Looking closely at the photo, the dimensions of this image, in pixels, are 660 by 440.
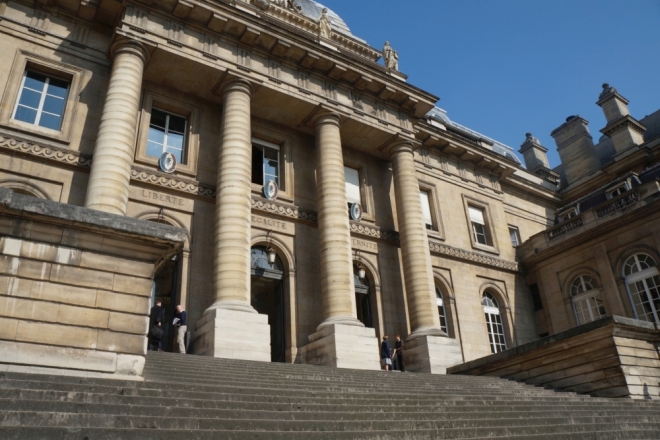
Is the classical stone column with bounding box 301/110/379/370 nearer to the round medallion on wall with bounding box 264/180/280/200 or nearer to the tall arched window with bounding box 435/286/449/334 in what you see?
the round medallion on wall with bounding box 264/180/280/200

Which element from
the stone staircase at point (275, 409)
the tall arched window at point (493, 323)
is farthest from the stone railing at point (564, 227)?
the stone staircase at point (275, 409)

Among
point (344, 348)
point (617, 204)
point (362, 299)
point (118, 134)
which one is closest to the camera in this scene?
point (118, 134)

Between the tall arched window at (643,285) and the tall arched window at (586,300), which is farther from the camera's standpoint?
the tall arched window at (586,300)

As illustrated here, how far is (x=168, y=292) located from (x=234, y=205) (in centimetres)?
365

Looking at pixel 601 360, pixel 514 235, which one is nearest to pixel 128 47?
pixel 601 360

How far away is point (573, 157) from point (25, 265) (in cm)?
3141

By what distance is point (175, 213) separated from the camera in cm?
1592

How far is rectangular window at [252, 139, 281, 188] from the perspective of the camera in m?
18.8

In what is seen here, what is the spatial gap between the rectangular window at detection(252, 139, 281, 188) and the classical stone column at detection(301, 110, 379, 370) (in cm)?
180

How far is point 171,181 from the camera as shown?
1605cm

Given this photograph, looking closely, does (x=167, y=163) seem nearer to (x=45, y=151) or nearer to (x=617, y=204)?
(x=45, y=151)

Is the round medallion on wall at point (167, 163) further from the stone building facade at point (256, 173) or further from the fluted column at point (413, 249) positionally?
the fluted column at point (413, 249)

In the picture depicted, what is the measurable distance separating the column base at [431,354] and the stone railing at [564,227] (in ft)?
31.5

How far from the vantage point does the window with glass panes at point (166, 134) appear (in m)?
16.8
